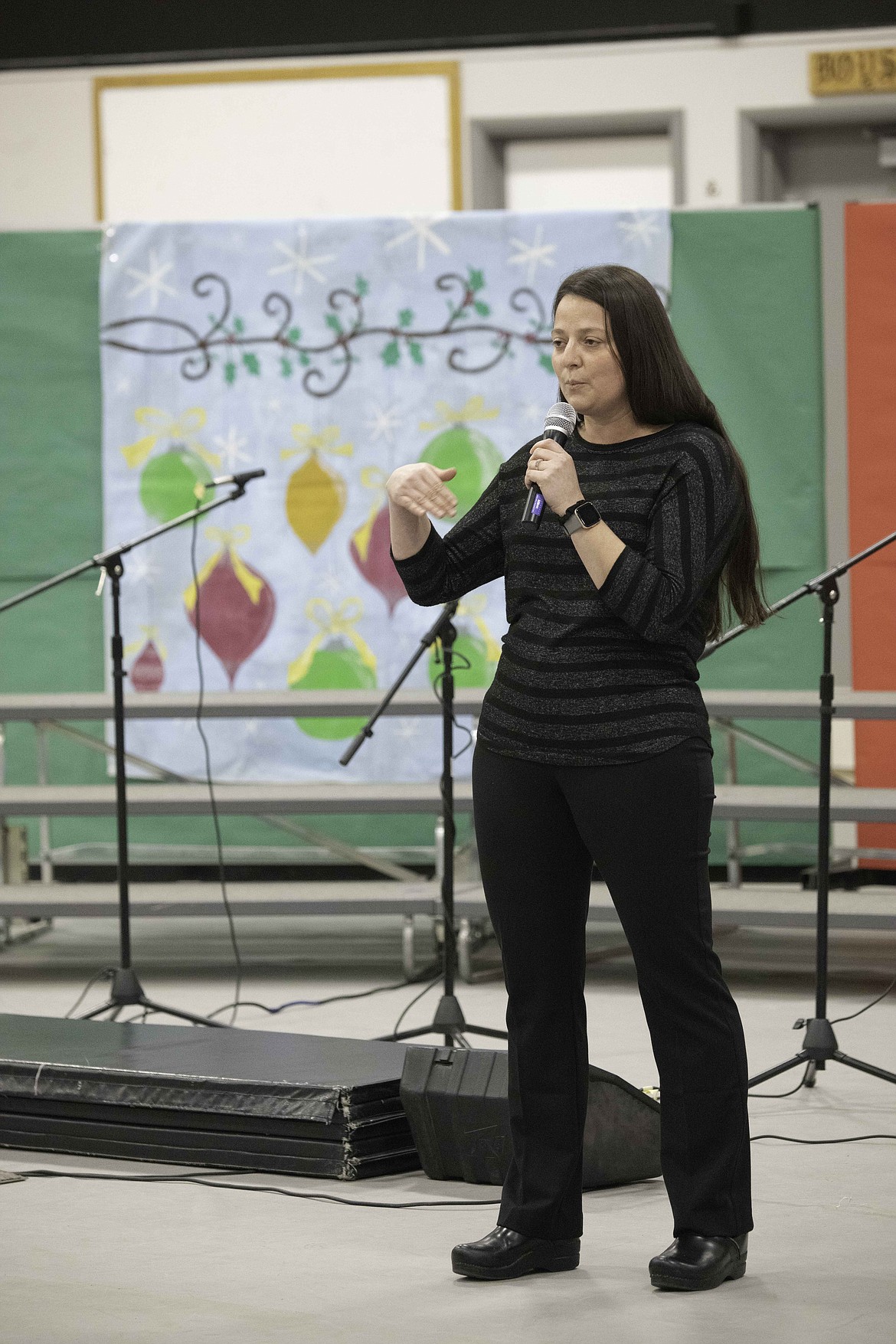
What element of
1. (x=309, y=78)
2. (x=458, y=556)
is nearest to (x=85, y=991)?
(x=458, y=556)

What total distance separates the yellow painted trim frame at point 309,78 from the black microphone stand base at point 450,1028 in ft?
14.5

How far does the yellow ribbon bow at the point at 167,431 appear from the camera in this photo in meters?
6.20

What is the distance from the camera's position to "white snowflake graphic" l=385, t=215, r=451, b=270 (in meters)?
6.06

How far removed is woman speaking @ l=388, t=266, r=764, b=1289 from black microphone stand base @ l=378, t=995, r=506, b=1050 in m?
1.36

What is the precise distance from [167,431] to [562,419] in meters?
3.93

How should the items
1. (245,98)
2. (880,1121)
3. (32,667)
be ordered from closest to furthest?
(880,1121)
(32,667)
(245,98)

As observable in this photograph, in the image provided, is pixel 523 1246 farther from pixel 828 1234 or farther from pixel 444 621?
pixel 444 621

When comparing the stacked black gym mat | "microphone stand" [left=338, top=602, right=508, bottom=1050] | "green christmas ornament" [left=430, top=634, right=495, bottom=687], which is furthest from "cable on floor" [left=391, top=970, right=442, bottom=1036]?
"green christmas ornament" [left=430, top=634, right=495, bottom=687]

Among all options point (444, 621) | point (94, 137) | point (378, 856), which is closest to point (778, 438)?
point (378, 856)

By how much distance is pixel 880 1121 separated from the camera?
355cm

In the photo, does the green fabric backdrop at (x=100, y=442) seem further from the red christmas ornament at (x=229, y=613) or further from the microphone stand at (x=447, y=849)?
the microphone stand at (x=447, y=849)

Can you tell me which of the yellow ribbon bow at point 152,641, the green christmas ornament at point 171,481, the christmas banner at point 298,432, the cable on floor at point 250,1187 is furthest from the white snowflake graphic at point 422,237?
the cable on floor at point 250,1187

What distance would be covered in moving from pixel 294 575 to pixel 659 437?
150 inches

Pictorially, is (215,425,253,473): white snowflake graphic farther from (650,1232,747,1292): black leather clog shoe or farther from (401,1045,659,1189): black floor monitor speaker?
(650,1232,747,1292): black leather clog shoe
